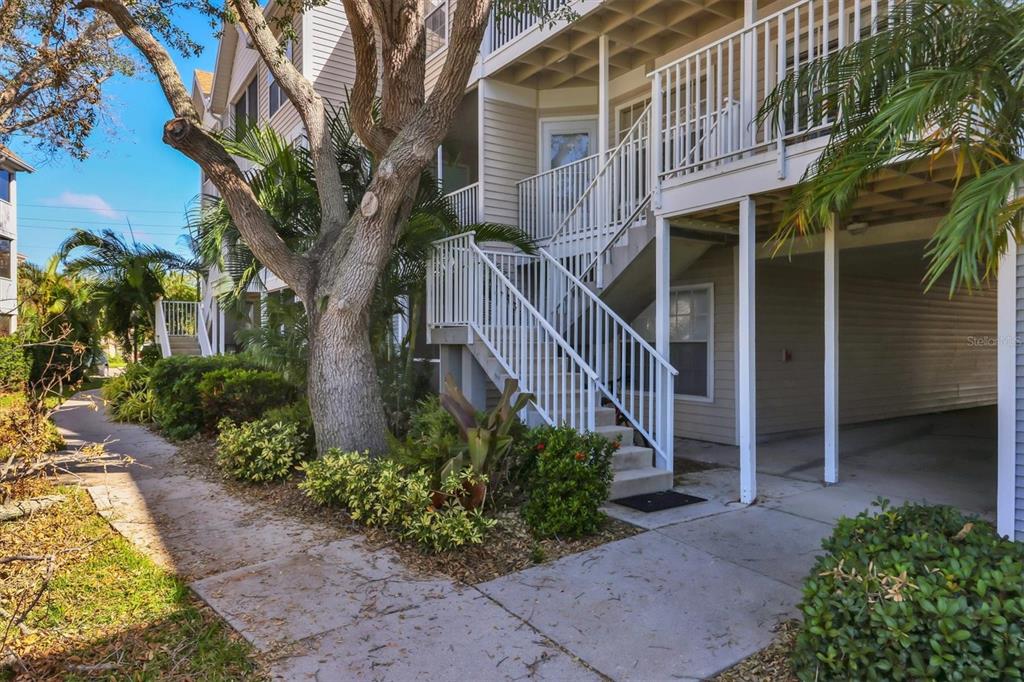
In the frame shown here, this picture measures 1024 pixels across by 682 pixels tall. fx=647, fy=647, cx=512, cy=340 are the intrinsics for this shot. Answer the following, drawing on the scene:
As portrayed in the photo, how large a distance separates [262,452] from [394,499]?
2.48 m

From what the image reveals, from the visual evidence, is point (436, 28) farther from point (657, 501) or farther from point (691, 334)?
point (657, 501)

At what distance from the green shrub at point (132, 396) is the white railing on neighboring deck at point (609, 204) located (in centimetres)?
783

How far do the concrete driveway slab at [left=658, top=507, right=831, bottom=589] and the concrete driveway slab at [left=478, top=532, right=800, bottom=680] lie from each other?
0.15 meters

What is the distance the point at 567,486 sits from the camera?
4805 millimetres

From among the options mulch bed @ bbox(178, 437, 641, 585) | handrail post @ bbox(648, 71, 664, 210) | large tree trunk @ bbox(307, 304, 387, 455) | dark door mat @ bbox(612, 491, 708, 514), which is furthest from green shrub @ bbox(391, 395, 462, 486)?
handrail post @ bbox(648, 71, 664, 210)

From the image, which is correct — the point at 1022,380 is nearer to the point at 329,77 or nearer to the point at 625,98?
the point at 625,98

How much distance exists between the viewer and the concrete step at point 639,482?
231 inches

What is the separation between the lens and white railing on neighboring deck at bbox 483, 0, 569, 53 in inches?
346

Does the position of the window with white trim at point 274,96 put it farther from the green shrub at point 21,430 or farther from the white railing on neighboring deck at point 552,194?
the green shrub at point 21,430

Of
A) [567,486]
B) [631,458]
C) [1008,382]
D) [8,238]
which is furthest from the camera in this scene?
[8,238]

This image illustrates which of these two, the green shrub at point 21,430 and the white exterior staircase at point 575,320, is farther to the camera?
the white exterior staircase at point 575,320

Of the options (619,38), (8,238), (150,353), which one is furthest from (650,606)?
(8,238)

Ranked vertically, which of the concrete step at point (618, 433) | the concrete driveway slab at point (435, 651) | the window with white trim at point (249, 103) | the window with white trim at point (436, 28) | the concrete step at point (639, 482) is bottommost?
the concrete driveway slab at point (435, 651)

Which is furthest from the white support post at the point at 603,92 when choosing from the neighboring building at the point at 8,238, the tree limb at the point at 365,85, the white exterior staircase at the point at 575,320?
the neighboring building at the point at 8,238
